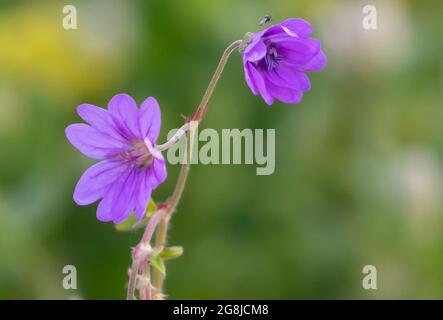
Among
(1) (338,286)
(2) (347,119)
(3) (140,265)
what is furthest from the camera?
(2) (347,119)

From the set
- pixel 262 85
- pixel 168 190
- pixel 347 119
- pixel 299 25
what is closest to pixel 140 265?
pixel 262 85

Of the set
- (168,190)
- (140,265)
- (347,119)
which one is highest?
(347,119)

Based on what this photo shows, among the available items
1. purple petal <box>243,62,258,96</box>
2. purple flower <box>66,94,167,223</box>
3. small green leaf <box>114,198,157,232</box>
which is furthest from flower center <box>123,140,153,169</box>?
purple petal <box>243,62,258,96</box>

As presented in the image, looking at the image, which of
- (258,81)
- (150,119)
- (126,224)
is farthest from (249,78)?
(126,224)

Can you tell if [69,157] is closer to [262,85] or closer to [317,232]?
[317,232]

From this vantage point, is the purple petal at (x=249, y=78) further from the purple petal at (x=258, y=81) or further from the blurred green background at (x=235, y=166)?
the blurred green background at (x=235, y=166)

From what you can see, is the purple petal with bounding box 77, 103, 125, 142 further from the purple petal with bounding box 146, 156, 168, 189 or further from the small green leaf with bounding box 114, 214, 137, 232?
the small green leaf with bounding box 114, 214, 137, 232

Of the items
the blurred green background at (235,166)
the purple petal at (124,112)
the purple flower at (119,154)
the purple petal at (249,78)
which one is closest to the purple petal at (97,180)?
the purple flower at (119,154)
